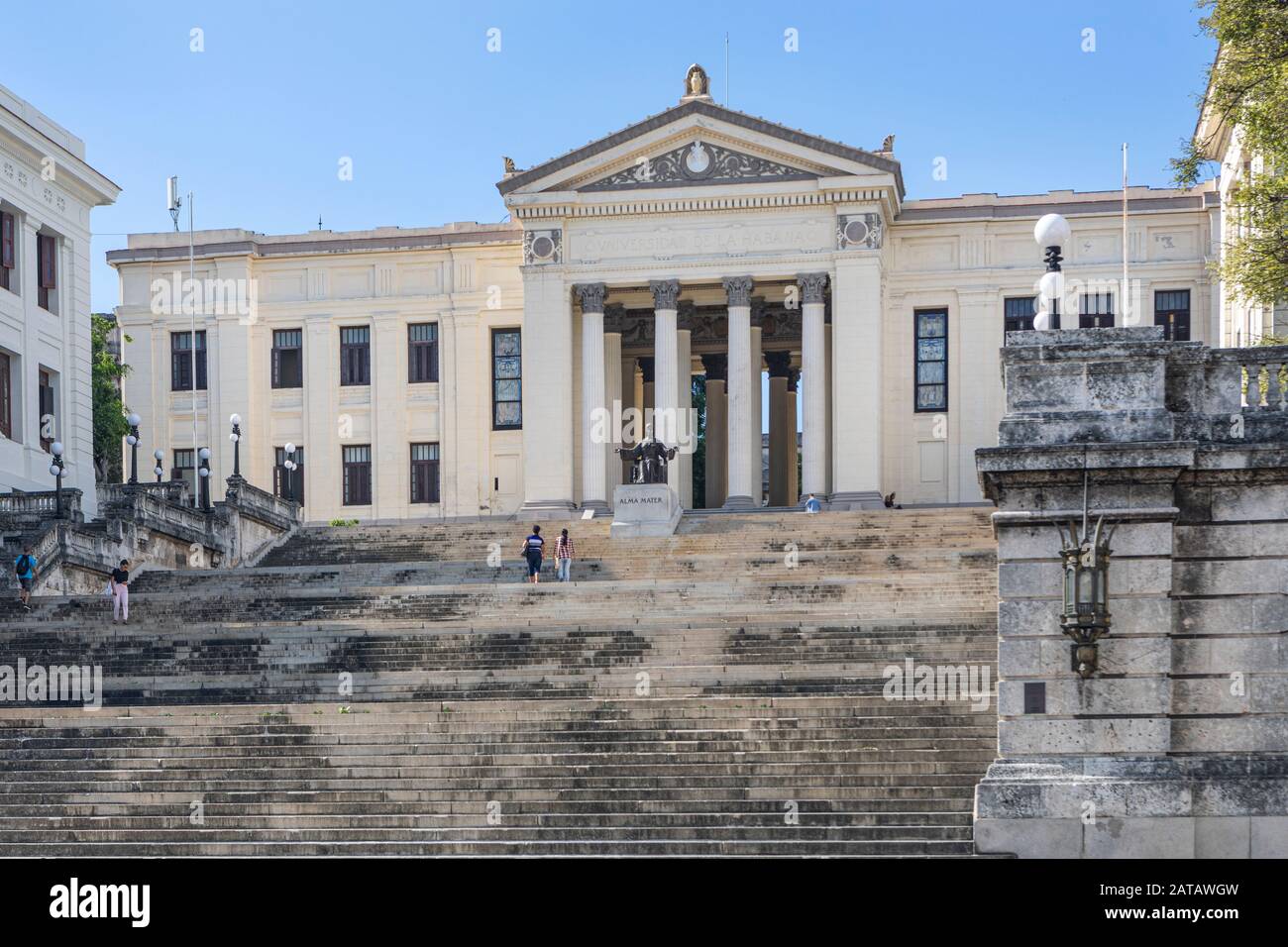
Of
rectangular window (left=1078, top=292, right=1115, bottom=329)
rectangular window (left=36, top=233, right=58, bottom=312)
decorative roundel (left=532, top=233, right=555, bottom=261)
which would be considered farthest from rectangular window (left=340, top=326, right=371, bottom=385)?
rectangular window (left=1078, top=292, right=1115, bottom=329)

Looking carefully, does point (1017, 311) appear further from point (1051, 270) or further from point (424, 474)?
point (1051, 270)

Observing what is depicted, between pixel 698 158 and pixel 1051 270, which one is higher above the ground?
pixel 698 158

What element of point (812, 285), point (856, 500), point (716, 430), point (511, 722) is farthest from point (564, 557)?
point (716, 430)

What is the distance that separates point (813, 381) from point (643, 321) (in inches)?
289

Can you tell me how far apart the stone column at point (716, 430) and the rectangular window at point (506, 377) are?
21.0ft

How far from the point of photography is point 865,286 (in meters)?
57.3

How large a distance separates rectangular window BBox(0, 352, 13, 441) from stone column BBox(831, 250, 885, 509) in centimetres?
2240

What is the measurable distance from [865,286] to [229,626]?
87.9 feet

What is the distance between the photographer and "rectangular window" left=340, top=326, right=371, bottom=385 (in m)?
63.5

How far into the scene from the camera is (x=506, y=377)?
62375 mm

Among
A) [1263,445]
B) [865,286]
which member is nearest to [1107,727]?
[1263,445]

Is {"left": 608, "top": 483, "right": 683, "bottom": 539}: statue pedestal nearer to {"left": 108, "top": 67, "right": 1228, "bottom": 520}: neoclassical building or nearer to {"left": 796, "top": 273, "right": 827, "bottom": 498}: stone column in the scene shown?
{"left": 108, "top": 67, "right": 1228, "bottom": 520}: neoclassical building

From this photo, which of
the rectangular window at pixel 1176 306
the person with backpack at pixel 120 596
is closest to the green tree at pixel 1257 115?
the person with backpack at pixel 120 596
